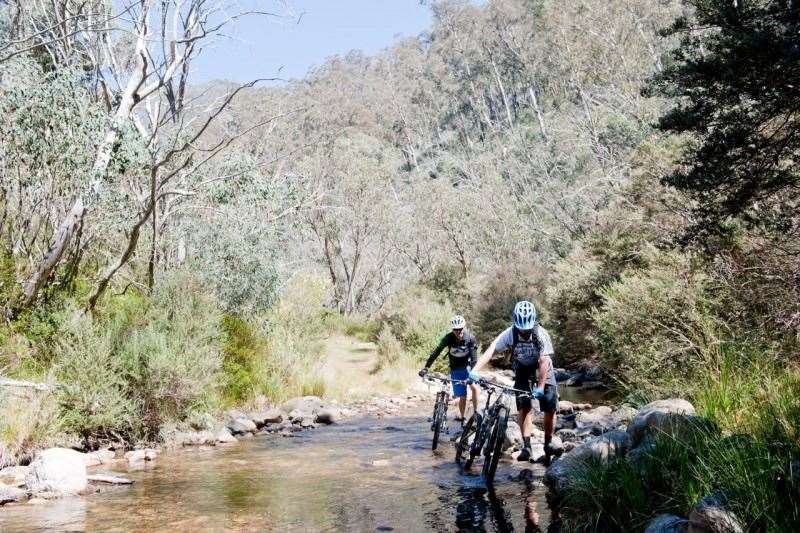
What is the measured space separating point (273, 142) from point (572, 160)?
60.0 ft

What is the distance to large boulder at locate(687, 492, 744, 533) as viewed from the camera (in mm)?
4004

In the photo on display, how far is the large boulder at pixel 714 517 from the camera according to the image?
4.00m

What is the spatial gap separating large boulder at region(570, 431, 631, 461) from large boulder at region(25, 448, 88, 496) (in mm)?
5963

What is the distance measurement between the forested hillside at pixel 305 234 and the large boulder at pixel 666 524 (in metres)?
0.31

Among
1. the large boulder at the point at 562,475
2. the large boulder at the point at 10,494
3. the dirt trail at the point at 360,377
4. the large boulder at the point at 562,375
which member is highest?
the large boulder at the point at 562,475

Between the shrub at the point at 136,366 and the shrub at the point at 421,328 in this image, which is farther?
the shrub at the point at 421,328

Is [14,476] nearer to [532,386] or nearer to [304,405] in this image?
[532,386]

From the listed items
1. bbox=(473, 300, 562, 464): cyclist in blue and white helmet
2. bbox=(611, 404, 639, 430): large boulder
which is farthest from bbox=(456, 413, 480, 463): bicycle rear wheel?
bbox=(611, 404, 639, 430): large boulder

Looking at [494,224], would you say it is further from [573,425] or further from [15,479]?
[15,479]

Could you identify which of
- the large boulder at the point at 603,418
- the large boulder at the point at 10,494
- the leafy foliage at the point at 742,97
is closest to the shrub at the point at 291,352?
the large boulder at the point at 603,418

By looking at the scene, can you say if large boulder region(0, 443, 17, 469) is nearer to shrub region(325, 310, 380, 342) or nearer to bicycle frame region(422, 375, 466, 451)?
bicycle frame region(422, 375, 466, 451)

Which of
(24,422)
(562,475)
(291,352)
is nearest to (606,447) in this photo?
(562,475)

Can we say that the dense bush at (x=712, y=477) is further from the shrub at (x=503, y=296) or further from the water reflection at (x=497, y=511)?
the shrub at (x=503, y=296)

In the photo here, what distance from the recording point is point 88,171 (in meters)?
12.9
